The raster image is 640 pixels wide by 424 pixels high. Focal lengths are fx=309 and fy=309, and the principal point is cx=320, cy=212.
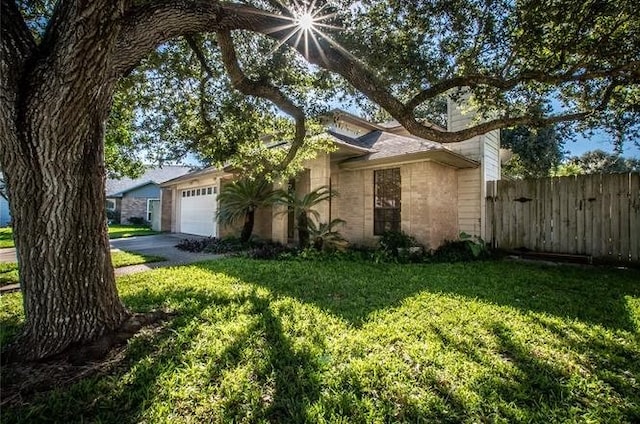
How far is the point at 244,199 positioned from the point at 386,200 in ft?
15.6

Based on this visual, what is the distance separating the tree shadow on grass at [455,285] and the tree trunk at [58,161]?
8.89 ft

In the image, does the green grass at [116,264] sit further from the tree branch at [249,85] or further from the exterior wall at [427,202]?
the exterior wall at [427,202]

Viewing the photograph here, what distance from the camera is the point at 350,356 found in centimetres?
283

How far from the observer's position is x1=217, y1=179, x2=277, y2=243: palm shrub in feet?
34.4

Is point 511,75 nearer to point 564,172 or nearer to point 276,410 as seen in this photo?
point 276,410

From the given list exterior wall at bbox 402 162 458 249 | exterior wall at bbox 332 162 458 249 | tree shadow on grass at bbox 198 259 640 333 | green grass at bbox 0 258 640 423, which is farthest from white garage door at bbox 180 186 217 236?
green grass at bbox 0 258 640 423

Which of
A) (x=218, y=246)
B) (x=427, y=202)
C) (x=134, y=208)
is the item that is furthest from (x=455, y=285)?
(x=134, y=208)

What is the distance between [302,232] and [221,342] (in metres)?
6.12

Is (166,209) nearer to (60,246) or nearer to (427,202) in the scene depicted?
(427,202)

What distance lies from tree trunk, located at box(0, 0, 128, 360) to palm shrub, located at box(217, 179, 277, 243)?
7466mm

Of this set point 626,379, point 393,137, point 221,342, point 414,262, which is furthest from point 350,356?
point 393,137

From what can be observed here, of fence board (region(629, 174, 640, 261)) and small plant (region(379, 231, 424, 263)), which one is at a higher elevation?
fence board (region(629, 174, 640, 261))

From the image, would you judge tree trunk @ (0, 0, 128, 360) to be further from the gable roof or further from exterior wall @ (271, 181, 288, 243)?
exterior wall @ (271, 181, 288, 243)

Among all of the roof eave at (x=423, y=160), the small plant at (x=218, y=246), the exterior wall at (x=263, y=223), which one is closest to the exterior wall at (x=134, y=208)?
the exterior wall at (x=263, y=223)
